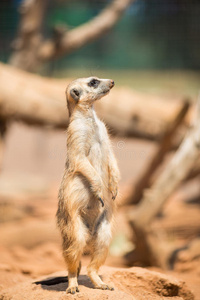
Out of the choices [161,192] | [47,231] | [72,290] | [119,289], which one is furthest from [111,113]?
[72,290]

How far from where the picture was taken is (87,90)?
2570 mm

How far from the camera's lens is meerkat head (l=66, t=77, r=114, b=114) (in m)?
2.54

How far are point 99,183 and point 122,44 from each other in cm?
1087

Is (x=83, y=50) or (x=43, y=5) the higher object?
(x=83, y=50)

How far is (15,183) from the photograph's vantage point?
36.5 feet

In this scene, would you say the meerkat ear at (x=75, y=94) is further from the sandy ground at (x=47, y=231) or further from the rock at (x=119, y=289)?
the rock at (x=119, y=289)

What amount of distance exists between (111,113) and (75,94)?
11.4 ft

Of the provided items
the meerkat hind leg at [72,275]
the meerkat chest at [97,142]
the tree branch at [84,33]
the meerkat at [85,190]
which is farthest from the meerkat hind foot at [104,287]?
the tree branch at [84,33]

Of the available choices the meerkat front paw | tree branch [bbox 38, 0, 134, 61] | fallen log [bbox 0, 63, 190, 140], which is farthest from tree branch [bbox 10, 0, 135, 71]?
the meerkat front paw

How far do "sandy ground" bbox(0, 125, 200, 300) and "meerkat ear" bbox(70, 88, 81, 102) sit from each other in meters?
0.85

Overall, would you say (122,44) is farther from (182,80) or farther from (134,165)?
(134,165)

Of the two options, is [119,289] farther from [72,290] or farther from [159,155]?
[159,155]

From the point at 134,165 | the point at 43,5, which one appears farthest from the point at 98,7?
the point at 134,165

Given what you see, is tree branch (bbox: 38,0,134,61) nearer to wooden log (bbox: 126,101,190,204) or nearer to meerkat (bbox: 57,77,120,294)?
wooden log (bbox: 126,101,190,204)
